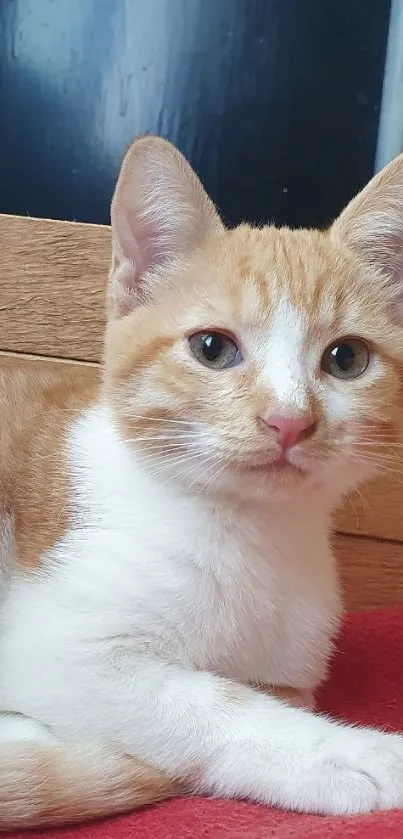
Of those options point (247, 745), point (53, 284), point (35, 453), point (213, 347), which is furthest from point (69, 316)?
point (247, 745)

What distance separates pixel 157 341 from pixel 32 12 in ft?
2.82

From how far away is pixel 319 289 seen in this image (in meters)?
0.91

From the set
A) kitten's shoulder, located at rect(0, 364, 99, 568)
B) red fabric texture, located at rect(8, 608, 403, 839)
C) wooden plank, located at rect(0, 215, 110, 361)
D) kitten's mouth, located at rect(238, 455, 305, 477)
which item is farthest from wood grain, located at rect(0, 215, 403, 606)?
kitten's mouth, located at rect(238, 455, 305, 477)

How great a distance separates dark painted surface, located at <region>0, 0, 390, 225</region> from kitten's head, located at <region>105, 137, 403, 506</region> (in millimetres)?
460

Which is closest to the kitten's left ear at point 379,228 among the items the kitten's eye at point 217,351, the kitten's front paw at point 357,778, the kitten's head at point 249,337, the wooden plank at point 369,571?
the kitten's head at point 249,337

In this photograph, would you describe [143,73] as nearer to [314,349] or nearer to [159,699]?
[314,349]

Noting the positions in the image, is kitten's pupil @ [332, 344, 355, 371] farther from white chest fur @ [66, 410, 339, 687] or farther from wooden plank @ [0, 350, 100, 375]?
wooden plank @ [0, 350, 100, 375]

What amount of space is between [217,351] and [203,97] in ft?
2.42

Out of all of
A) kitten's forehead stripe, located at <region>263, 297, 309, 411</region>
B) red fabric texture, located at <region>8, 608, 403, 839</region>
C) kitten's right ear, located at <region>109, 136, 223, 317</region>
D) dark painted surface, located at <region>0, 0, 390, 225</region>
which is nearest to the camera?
red fabric texture, located at <region>8, 608, 403, 839</region>

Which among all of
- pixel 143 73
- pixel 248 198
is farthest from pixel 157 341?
pixel 143 73

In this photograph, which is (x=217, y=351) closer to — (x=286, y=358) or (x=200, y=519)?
(x=286, y=358)

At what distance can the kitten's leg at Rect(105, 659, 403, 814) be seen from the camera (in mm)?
771

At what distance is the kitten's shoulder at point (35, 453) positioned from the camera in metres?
0.97

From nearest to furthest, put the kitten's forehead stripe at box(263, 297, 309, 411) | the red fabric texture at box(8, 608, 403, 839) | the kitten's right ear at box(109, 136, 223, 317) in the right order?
the red fabric texture at box(8, 608, 403, 839) → the kitten's forehead stripe at box(263, 297, 309, 411) → the kitten's right ear at box(109, 136, 223, 317)
